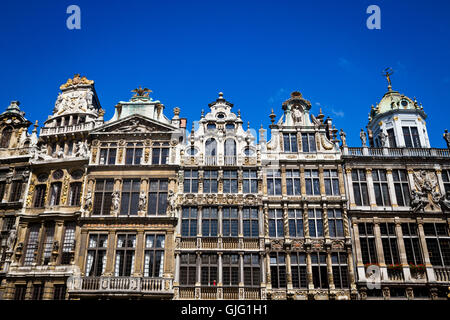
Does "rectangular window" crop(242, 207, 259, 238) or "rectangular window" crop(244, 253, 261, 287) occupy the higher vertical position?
"rectangular window" crop(242, 207, 259, 238)

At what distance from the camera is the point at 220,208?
26.1m

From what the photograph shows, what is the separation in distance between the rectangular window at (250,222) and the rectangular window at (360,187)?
731 cm

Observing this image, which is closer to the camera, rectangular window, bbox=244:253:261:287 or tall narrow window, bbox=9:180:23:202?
rectangular window, bbox=244:253:261:287

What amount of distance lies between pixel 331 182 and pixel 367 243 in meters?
4.76

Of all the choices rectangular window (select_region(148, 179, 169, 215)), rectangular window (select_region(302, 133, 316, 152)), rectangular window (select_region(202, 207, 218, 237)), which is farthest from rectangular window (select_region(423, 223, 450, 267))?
rectangular window (select_region(148, 179, 169, 215))

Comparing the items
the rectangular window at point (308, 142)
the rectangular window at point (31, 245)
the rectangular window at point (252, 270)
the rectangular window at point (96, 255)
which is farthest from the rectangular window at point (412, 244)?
the rectangular window at point (31, 245)

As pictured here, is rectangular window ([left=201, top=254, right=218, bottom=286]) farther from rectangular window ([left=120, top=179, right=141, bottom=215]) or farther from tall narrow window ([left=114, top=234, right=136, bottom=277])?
rectangular window ([left=120, top=179, right=141, bottom=215])

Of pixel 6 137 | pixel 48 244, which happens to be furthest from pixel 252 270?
pixel 6 137

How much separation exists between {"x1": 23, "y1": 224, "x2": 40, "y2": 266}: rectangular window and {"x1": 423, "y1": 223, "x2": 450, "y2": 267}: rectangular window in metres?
27.0

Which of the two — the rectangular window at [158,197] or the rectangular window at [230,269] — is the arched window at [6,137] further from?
the rectangular window at [230,269]

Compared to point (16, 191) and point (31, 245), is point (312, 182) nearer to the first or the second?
point (31, 245)

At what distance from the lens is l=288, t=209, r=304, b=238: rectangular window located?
25.6 metres
